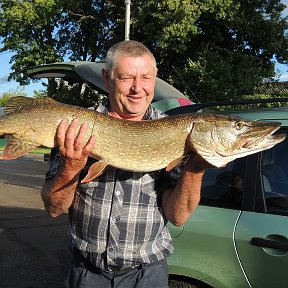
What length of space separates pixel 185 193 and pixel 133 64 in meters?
0.71

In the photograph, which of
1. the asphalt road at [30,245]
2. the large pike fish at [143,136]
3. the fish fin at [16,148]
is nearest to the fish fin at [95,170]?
the large pike fish at [143,136]

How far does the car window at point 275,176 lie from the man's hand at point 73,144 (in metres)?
1.28

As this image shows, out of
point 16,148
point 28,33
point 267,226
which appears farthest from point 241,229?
point 28,33

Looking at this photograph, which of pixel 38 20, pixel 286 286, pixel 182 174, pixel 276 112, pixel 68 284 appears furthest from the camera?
pixel 38 20

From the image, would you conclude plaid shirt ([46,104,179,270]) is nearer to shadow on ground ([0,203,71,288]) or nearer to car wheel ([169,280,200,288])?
car wheel ([169,280,200,288])

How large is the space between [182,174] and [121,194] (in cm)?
33

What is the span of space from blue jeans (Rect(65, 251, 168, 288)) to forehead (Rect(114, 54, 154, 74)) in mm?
1006

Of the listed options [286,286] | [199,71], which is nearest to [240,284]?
[286,286]

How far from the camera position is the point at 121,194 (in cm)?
229

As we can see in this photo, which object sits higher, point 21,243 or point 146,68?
point 146,68

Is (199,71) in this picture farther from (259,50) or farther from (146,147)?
(146,147)

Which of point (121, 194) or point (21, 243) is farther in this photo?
point (21, 243)

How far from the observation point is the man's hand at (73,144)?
2180 mm

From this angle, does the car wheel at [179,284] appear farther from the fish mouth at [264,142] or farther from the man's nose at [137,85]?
the man's nose at [137,85]
